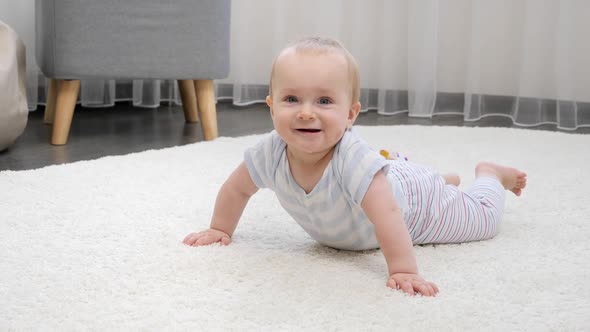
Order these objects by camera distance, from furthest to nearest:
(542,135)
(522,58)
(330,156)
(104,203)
→ 1. (522,58)
2. (542,135)
3. (104,203)
4. (330,156)

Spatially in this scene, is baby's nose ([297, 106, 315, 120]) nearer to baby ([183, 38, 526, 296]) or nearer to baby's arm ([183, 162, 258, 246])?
baby ([183, 38, 526, 296])

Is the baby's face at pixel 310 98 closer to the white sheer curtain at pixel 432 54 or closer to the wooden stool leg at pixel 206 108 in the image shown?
the wooden stool leg at pixel 206 108

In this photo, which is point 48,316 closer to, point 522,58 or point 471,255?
point 471,255

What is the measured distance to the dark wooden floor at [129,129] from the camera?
6.20ft

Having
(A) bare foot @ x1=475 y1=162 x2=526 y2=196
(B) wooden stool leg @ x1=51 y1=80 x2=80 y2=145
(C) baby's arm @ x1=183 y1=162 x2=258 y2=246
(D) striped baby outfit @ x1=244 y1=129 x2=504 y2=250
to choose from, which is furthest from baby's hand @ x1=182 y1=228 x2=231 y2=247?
(B) wooden stool leg @ x1=51 y1=80 x2=80 y2=145

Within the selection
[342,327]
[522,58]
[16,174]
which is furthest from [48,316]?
[522,58]

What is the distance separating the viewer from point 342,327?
→ 76 cm

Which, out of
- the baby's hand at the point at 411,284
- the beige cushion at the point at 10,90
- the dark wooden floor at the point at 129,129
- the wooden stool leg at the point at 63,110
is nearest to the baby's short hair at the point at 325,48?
the baby's hand at the point at 411,284

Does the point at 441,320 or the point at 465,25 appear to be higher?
the point at 465,25

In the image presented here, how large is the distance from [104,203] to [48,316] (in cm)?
53

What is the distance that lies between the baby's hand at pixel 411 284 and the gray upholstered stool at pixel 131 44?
54.7 inches

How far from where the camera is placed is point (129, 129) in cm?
245

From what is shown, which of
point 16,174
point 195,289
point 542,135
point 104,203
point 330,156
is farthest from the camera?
point 542,135

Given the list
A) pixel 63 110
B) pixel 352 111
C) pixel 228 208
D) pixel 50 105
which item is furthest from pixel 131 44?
pixel 352 111
